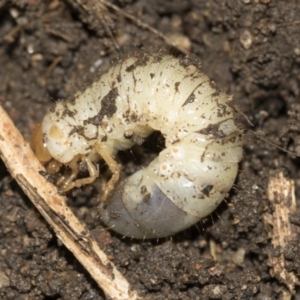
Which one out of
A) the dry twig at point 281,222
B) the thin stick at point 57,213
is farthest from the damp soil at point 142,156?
the thin stick at point 57,213

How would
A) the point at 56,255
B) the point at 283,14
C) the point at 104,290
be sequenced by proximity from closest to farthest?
the point at 104,290
the point at 56,255
the point at 283,14

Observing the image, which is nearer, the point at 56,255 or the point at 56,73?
the point at 56,255

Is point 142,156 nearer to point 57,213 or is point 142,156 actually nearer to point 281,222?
point 57,213

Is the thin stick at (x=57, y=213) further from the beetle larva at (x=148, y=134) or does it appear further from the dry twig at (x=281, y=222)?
the dry twig at (x=281, y=222)

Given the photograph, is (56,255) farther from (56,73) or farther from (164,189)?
(56,73)

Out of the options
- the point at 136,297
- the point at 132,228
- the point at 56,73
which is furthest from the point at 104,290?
the point at 56,73

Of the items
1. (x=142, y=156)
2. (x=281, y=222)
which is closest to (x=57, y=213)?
(x=142, y=156)

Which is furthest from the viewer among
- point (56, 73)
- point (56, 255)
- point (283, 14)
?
point (56, 73)
